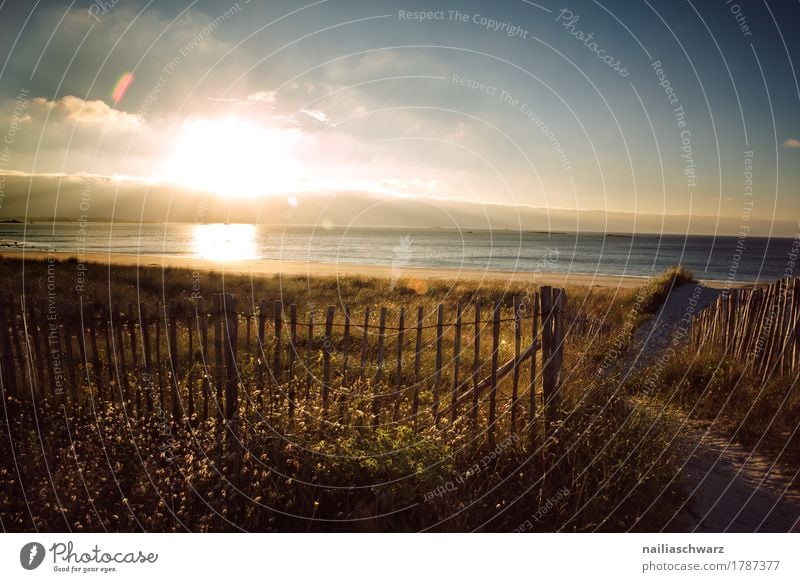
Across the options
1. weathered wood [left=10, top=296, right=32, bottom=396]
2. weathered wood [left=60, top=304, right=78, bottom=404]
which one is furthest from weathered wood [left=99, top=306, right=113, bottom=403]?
weathered wood [left=10, top=296, right=32, bottom=396]

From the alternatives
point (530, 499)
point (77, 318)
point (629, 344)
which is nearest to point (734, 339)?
point (629, 344)

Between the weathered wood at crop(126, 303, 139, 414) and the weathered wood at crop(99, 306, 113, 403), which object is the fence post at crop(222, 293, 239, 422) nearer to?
the weathered wood at crop(126, 303, 139, 414)

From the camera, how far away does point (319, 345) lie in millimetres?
11070

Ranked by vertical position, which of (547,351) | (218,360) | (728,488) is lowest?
(728,488)

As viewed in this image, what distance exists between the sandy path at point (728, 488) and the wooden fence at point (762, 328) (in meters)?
2.09

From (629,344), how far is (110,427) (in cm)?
1066

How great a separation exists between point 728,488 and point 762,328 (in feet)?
13.7

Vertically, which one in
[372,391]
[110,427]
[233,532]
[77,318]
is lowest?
[233,532]

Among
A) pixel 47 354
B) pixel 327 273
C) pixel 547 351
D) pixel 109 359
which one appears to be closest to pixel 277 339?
pixel 109 359

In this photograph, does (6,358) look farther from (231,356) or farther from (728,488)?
(728,488)

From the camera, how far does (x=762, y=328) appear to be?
818cm

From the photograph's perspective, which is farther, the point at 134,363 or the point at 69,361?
the point at 69,361

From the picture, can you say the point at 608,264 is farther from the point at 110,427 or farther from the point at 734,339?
the point at 110,427

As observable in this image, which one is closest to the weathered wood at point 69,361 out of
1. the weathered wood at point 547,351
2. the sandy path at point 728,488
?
the weathered wood at point 547,351
